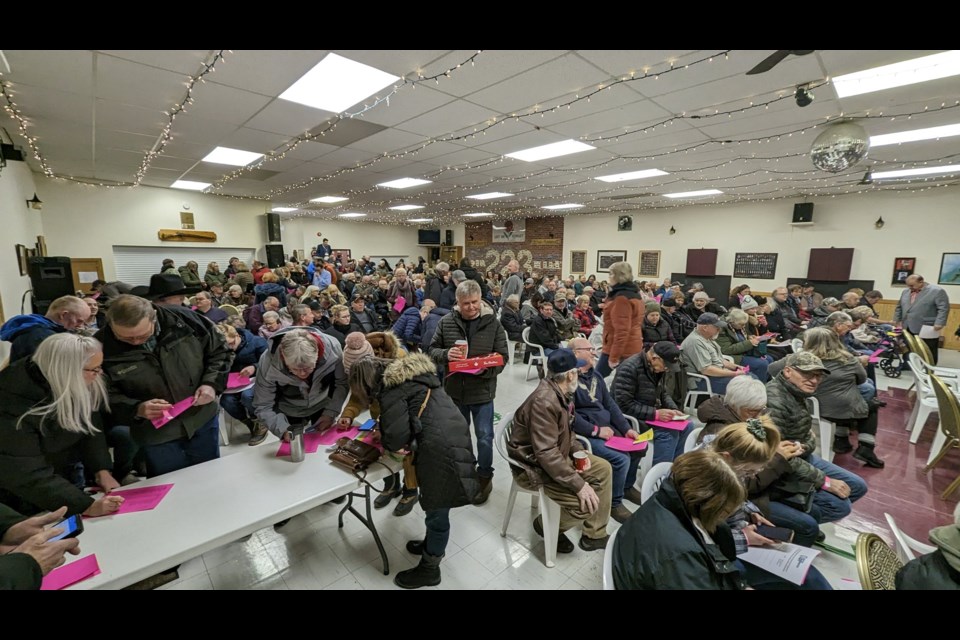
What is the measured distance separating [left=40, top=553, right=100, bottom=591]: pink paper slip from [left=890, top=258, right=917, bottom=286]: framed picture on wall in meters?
12.8

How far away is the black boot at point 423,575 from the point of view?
6.63 ft

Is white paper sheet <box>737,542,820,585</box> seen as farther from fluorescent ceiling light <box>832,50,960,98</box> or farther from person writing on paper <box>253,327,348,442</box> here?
fluorescent ceiling light <box>832,50,960,98</box>

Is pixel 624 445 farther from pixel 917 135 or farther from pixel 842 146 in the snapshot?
pixel 917 135

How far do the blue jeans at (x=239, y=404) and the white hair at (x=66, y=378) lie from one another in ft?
6.72

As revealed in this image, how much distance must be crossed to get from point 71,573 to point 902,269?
13111mm

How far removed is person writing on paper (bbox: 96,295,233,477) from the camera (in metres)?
1.77

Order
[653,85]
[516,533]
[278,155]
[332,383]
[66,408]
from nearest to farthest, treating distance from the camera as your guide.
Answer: [66,408], [332,383], [516,533], [653,85], [278,155]

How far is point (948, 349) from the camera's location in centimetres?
779

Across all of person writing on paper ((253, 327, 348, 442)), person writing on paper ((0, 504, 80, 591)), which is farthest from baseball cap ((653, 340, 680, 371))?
person writing on paper ((0, 504, 80, 591))

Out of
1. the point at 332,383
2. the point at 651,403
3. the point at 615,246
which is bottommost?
the point at 651,403

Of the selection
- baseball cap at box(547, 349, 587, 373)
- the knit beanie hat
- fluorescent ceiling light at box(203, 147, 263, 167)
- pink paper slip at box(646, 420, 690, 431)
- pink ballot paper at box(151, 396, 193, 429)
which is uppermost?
fluorescent ceiling light at box(203, 147, 263, 167)
